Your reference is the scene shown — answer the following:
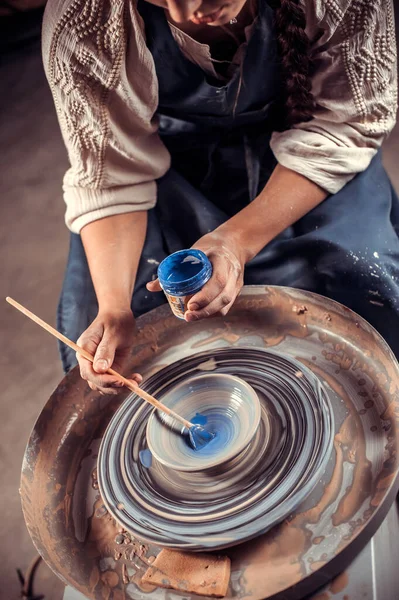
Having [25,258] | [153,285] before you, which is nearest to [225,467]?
[153,285]

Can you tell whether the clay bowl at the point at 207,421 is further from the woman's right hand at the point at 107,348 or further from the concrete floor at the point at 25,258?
the concrete floor at the point at 25,258

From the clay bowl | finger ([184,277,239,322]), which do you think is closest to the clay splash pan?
the clay bowl

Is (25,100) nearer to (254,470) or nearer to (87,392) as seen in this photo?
(87,392)

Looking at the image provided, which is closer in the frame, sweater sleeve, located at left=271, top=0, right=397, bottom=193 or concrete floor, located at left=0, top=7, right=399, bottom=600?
sweater sleeve, located at left=271, top=0, right=397, bottom=193

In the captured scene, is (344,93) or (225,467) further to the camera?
(344,93)

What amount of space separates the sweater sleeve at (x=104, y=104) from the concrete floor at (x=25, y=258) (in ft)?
3.21

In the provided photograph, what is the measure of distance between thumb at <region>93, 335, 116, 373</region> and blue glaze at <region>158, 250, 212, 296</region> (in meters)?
0.18

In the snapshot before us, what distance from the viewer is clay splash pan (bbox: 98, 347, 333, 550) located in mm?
931

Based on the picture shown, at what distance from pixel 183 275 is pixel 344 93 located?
52 cm

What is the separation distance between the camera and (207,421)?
1.09 meters

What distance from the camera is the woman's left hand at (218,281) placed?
110 centimetres

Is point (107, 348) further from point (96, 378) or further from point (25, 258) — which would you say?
point (25, 258)

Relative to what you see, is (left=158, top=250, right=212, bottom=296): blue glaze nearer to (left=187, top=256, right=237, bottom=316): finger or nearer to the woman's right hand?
(left=187, top=256, right=237, bottom=316): finger

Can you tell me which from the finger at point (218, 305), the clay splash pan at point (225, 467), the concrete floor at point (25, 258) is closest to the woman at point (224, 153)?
the finger at point (218, 305)
